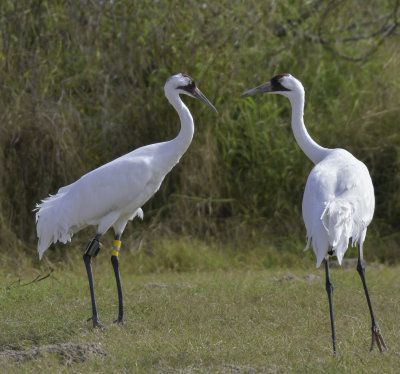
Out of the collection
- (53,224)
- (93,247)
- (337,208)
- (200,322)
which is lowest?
(200,322)

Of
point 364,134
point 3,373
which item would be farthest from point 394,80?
point 3,373

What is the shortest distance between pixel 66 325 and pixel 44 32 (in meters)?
4.49

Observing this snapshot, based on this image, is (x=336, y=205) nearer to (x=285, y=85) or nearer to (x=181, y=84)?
(x=285, y=85)

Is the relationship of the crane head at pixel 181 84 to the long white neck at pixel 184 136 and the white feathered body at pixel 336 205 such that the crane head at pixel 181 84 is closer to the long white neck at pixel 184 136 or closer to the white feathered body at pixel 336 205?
the long white neck at pixel 184 136

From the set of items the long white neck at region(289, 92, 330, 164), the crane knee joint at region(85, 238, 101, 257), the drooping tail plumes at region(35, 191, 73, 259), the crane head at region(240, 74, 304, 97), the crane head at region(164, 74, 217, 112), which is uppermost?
the crane head at region(164, 74, 217, 112)

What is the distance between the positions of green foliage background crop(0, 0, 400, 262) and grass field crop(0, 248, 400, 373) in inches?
38.1

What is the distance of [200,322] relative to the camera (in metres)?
5.80

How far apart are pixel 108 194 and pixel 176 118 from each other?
9.97 ft

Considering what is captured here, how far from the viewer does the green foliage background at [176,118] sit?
8.59m

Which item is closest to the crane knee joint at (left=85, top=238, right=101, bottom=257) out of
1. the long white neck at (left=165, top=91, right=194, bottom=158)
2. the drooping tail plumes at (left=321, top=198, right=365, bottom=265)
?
the long white neck at (left=165, top=91, right=194, bottom=158)

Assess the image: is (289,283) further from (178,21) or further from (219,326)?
(178,21)

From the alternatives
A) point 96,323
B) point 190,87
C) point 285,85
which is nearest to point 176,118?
point 190,87

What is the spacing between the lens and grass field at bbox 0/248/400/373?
449 centimetres

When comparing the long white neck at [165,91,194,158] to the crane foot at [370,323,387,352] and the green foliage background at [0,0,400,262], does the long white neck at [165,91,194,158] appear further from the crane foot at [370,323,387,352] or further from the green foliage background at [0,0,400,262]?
the green foliage background at [0,0,400,262]
